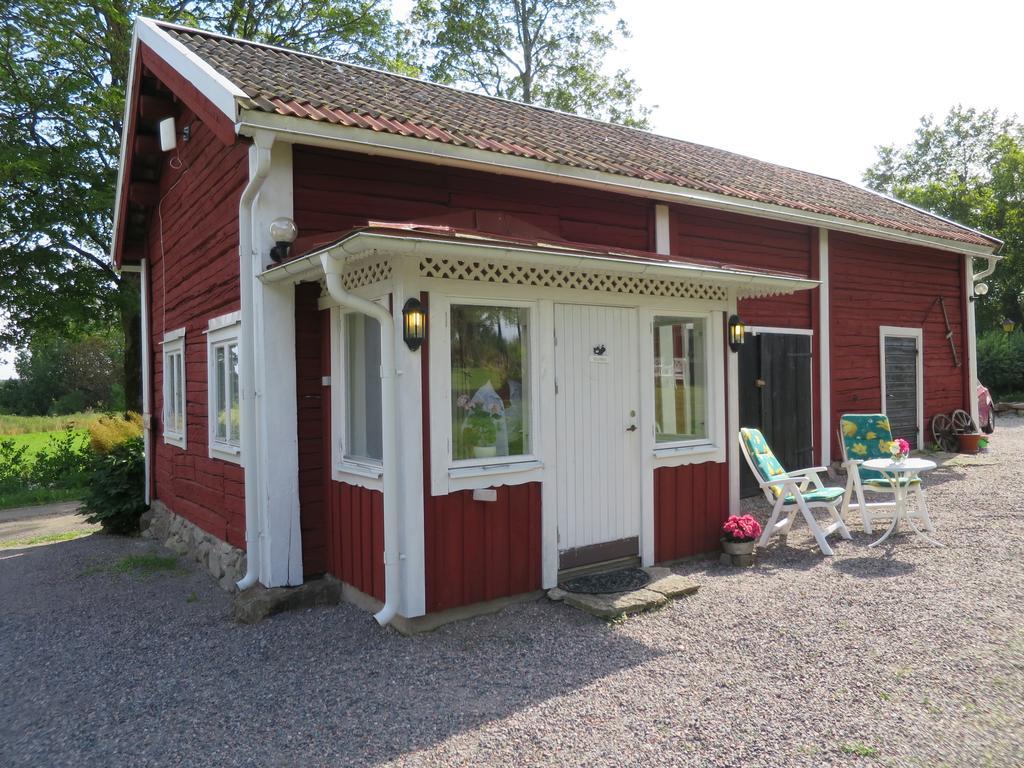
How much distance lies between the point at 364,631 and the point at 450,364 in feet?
5.72

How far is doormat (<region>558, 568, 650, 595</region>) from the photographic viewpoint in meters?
4.86

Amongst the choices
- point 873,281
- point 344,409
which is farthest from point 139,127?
point 873,281

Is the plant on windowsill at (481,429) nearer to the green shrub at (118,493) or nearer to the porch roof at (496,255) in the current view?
Result: the porch roof at (496,255)

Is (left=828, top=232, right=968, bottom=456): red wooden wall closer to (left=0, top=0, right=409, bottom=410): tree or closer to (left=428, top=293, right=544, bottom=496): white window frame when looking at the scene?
(left=428, top=293, right=544, bottom=496): white window frame

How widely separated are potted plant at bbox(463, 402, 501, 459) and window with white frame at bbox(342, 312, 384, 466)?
60cm

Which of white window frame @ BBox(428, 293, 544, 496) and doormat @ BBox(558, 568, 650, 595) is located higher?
white window frame @ BBox(428, 293, 544, 496)

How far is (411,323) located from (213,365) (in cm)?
303

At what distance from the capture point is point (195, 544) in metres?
6.86

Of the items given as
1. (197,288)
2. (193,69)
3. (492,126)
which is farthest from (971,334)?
(193,69)

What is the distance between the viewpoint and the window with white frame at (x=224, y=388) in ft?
19.3

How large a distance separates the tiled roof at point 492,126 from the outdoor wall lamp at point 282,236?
72cm

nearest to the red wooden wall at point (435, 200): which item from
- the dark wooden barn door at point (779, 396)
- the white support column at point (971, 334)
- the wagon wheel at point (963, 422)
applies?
the dark wooden barn door at point (779, 396)

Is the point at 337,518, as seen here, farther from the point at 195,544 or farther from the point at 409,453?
the point at 195,544

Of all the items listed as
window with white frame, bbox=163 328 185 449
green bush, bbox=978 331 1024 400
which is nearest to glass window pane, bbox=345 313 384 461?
window with white frame, bbox=163 328 185 449
